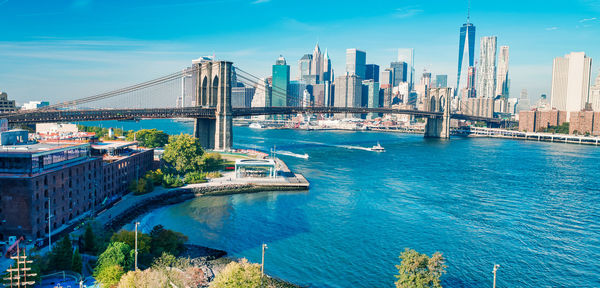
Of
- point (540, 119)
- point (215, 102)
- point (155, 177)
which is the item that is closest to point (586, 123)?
point (540, 119)

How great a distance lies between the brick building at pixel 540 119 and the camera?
482 feet

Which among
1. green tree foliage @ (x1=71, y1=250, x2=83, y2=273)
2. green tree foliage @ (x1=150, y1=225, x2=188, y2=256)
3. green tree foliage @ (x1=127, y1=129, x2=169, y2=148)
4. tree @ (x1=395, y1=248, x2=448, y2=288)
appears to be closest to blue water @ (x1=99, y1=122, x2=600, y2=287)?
green tree foliage @ (x1=150, y1=225, x2=188, y2=256)

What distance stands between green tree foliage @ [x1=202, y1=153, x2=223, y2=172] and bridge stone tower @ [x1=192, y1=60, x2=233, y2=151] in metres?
9.82

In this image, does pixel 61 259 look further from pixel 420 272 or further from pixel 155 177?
pixel 155 177

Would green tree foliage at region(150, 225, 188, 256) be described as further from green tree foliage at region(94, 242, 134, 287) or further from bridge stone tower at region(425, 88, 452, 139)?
bridge stone tower at region(425, 88, 452, 139)

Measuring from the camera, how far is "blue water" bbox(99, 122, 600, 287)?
938 inches

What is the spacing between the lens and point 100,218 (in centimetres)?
2892

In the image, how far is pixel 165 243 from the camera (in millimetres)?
24125

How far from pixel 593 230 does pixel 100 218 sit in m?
35.1

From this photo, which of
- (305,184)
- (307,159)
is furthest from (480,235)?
(307,159)

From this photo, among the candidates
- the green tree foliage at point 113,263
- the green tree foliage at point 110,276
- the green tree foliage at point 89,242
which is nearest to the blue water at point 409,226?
the green tree foliage at point 89,242

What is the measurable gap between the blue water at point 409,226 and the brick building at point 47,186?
15.2ft

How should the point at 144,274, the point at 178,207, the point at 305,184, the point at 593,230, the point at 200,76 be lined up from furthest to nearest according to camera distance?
the point at 200,76, the point at 305,184, the point at 178,207, the point at 593,230, the point at 144,274

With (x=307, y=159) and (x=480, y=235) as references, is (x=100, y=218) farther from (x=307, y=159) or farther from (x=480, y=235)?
(x=307, y=159)
